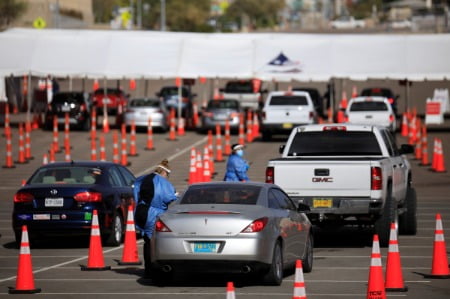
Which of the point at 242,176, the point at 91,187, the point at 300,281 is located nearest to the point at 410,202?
the point at 242,176

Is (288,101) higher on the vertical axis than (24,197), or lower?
lower

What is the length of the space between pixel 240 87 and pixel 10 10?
26873 millimetres

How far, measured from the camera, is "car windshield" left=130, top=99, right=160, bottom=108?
5219 cm

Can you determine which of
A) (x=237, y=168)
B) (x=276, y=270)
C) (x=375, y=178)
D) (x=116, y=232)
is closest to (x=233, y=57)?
(x=237, y=168)

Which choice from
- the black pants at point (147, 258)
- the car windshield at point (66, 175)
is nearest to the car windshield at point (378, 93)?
→ the car windshield at point (66, 175)

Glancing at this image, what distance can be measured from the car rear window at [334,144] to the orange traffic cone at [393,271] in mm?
6834

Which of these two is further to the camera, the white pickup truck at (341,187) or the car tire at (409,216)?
the car tire at (409,216)

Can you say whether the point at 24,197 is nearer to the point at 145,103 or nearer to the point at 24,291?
the point at 24,291

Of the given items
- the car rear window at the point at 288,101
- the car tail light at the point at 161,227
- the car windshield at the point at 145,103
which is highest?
the car tail light at the point at 161,227

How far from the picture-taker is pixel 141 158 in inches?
1703

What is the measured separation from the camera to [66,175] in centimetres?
2245

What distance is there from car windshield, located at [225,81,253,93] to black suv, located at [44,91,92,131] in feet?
36.4

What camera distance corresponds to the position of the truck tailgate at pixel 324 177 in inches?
814

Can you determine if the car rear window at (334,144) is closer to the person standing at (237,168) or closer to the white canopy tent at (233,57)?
the person standing at (237,168)
